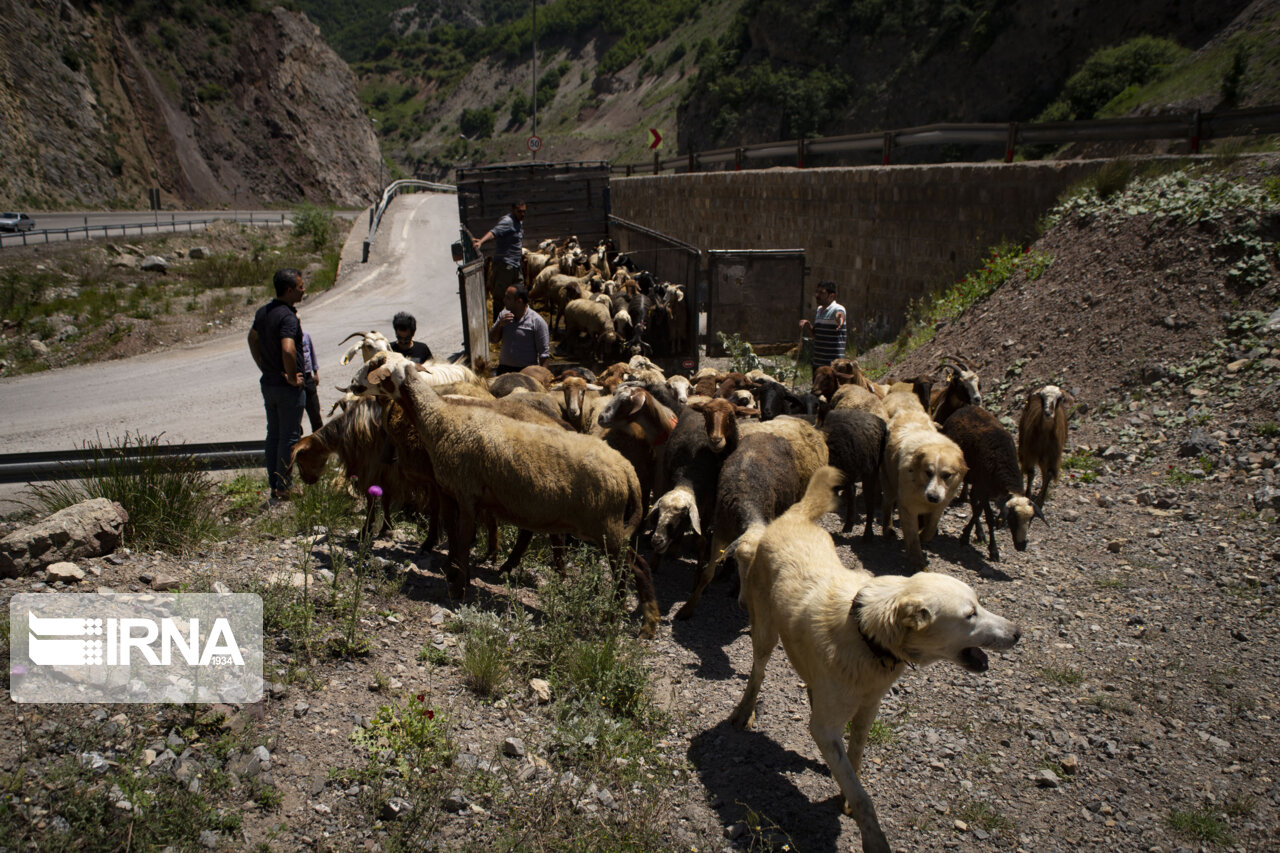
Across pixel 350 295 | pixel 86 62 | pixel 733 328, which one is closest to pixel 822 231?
pixel 733 328

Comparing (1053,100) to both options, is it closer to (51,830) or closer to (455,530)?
(455,530)

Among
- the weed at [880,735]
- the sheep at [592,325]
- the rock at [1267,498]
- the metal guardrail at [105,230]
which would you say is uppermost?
the metal guardrail at [105,230]

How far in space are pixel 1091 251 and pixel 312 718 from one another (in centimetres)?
1175

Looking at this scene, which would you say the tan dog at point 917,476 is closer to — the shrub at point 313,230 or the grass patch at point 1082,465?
the grass patch at point 1082,465

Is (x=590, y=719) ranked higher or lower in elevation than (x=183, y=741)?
lower

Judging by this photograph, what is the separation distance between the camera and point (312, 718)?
13.4ft

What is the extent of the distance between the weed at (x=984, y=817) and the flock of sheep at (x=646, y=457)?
5.85 feet

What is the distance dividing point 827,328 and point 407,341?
5.28 metres

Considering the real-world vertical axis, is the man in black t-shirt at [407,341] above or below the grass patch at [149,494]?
above

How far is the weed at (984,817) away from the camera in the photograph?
13.4 ft

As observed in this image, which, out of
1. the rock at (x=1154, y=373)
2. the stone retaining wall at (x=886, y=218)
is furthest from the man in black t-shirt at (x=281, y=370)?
the stone retaining wall at (x=886, y=218)

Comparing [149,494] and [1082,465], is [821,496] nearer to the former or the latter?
[149,494]

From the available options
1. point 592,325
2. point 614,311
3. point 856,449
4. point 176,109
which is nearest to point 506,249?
point 592,325

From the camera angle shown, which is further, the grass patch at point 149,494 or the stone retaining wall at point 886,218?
the stone retaining wall at point 886,218
